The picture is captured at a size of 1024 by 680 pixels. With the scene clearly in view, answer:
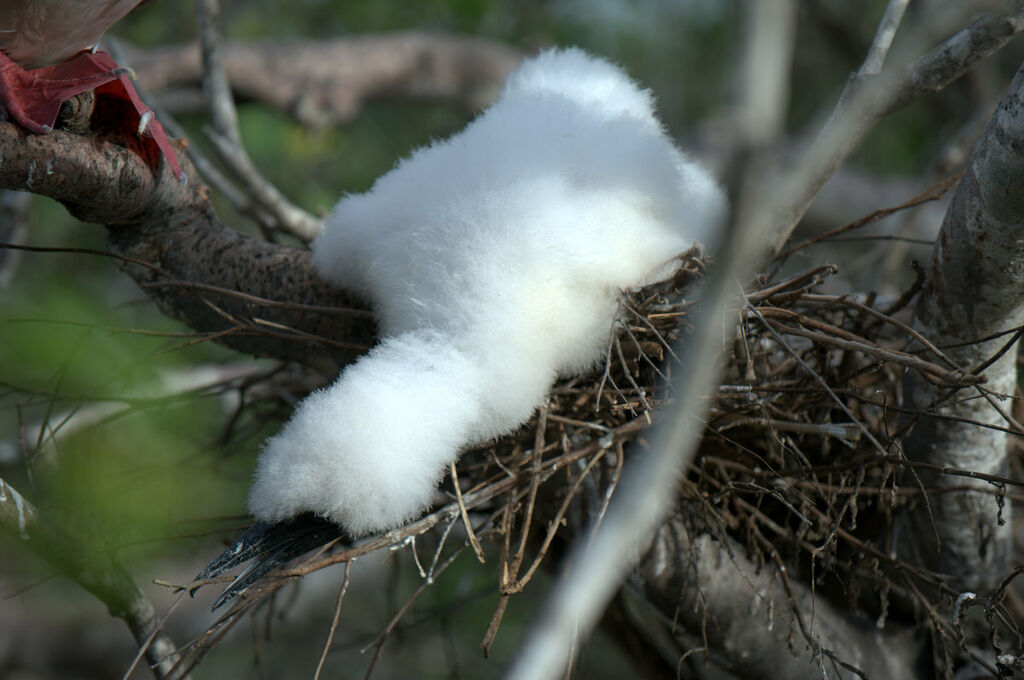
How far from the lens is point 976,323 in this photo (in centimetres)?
103

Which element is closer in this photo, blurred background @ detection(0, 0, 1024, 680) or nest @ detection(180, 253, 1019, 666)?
nest @ detection(180, 253, 1019, 666)

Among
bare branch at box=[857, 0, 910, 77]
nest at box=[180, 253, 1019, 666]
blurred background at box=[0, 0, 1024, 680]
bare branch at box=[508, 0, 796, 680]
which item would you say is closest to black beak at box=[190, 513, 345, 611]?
nest at box=[180, 253, 1019, 666]

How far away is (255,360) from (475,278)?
791mm

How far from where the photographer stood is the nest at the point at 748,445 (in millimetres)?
921

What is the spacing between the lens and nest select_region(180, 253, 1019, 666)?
92 cm

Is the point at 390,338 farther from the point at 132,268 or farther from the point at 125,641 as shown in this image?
the point at 125,641

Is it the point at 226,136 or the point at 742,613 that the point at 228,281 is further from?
the point at 742,613

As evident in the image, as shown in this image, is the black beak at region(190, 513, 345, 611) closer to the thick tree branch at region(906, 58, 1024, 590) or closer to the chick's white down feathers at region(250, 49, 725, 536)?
the chick's white down feathers at region(250, 49, 725, 536)

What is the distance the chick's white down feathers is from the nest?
45mm

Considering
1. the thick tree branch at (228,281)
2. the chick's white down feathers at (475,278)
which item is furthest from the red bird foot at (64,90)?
the chick's white down feathers at (475,278)

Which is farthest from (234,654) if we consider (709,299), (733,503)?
(709,299)

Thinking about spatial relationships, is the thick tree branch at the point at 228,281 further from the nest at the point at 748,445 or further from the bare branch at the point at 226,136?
the bare branch at the point at 226,136

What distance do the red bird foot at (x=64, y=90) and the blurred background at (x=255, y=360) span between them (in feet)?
0.84

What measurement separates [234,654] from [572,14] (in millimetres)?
3132
